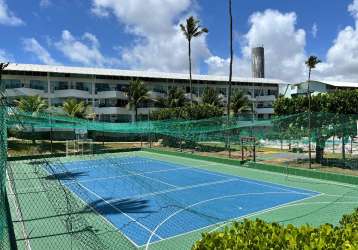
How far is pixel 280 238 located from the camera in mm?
5086

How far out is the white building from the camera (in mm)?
50125

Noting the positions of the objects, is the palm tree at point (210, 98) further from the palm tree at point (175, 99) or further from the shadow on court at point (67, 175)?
the shadow on court at point (67, 175)

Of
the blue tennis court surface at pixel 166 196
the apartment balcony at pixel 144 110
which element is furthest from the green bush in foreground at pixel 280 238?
the apartment balcony at pixel 144 110

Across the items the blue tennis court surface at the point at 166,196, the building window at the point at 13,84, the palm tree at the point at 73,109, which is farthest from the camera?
the building window at the point at 13,84

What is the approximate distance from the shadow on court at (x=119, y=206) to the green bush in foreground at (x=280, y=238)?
431 inches

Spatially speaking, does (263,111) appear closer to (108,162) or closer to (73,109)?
(73,109)

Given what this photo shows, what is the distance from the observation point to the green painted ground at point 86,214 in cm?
1208

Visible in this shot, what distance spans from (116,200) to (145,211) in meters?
2.68

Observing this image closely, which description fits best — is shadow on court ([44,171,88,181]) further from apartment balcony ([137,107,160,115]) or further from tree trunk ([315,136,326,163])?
apartment balcony ([137,107,160,115])

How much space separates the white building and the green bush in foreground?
45.0 meters

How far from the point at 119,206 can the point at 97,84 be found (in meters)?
41.5

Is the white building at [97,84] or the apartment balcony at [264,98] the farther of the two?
the apartment balcony at [264,98]

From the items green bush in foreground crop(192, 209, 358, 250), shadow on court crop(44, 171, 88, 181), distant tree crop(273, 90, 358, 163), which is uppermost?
distant tree crop(273, 90, 358, 163)

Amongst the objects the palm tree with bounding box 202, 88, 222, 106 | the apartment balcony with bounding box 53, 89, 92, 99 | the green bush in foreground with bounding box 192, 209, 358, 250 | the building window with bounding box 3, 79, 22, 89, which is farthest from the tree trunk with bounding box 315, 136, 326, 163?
the building window with bounding box 3, 79, 22, 89
